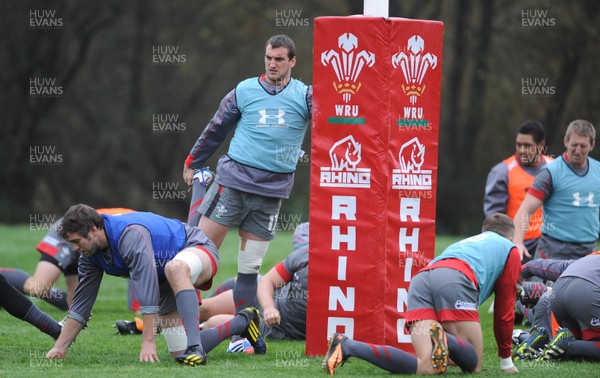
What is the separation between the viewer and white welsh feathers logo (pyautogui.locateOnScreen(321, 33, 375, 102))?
6410mm

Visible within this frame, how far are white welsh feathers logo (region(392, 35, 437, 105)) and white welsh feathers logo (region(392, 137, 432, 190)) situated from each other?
32 centimetres

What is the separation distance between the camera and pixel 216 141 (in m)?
7.30

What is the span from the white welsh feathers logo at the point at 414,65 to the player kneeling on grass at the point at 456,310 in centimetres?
124

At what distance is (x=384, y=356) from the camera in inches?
217

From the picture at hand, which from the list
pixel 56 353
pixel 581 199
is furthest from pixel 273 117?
pixel 581 199

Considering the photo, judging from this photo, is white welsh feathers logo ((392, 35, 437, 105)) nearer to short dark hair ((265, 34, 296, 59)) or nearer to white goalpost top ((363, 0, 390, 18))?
white goalpost top ((363, 0, 390, 18))

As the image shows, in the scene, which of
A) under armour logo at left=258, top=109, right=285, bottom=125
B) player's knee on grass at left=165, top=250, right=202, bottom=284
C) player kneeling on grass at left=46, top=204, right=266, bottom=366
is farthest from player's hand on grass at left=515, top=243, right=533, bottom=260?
player's knee on grass at left=165, top=250, right=202, bottom=284

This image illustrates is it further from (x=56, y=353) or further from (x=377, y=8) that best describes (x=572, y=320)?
(x=56, y=353)

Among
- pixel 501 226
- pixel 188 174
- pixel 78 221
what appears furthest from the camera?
pixel 188 174

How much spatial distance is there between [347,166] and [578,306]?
73.9 inches

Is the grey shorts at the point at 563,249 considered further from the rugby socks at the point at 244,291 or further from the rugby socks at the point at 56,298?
the rugby socks at the point at 56,298

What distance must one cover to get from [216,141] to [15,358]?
2257mm

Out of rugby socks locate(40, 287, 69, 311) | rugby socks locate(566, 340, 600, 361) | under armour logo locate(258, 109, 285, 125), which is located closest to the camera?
rugby socks locate(566, 340, 600, 361)

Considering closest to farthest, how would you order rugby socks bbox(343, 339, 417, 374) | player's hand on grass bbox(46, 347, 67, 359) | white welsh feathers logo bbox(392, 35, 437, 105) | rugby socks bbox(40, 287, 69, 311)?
rugby socks bbox(343, 339, 417, 374) < player's hand on grass bbox(46, 347, 67, 359) < white welsh feathers logo bbox(392, 35, 437, 105) < rugby socks bbox(40, 287, 69, 311)
